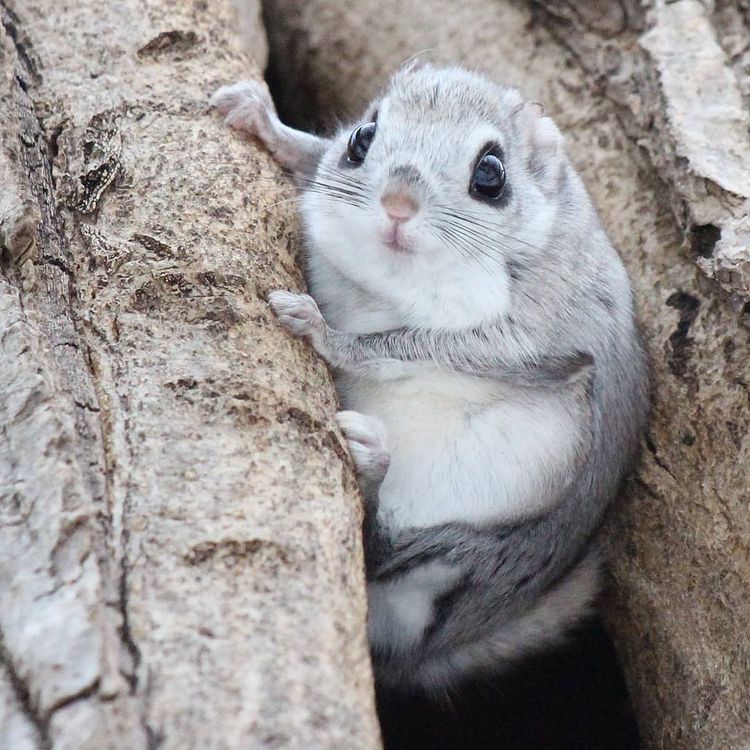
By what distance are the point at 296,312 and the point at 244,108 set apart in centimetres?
76

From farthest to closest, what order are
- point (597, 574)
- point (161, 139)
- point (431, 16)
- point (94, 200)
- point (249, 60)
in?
point (431, 16)
point (249, 60)
point (597, 574)
point (161, 139)
point (94, 200)

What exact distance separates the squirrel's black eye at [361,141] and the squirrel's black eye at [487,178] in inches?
11.8

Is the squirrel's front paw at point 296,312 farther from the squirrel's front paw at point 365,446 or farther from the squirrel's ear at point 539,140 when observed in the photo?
the squirrel's ear at point 539,140

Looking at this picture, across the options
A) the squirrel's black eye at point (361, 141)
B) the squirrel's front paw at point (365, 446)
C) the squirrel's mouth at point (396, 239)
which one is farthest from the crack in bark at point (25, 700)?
the squirrel's black eye at point (361, 141)

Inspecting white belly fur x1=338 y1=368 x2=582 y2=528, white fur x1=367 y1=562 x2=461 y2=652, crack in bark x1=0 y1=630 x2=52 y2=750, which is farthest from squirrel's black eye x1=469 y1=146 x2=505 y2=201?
crack in bark x1=0 y1=630 x2=52 y2=750

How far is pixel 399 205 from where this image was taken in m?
2.46

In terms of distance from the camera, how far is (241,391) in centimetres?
Result: 225

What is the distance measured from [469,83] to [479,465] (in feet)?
3.42

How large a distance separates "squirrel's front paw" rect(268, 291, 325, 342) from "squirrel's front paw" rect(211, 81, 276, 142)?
0.66m

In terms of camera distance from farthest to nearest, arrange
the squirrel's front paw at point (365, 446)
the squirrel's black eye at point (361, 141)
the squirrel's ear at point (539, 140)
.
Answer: the squirrel's ear at point (539, 140), the squirrel's black eye at point (361, 141), the squirrel's front paw at point (365, 446)

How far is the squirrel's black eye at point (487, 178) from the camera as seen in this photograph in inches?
105

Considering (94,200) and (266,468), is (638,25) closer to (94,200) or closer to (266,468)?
(94,200)

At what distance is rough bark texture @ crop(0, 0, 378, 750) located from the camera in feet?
5.66

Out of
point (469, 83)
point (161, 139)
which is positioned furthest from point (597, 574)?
point (161, 139)
